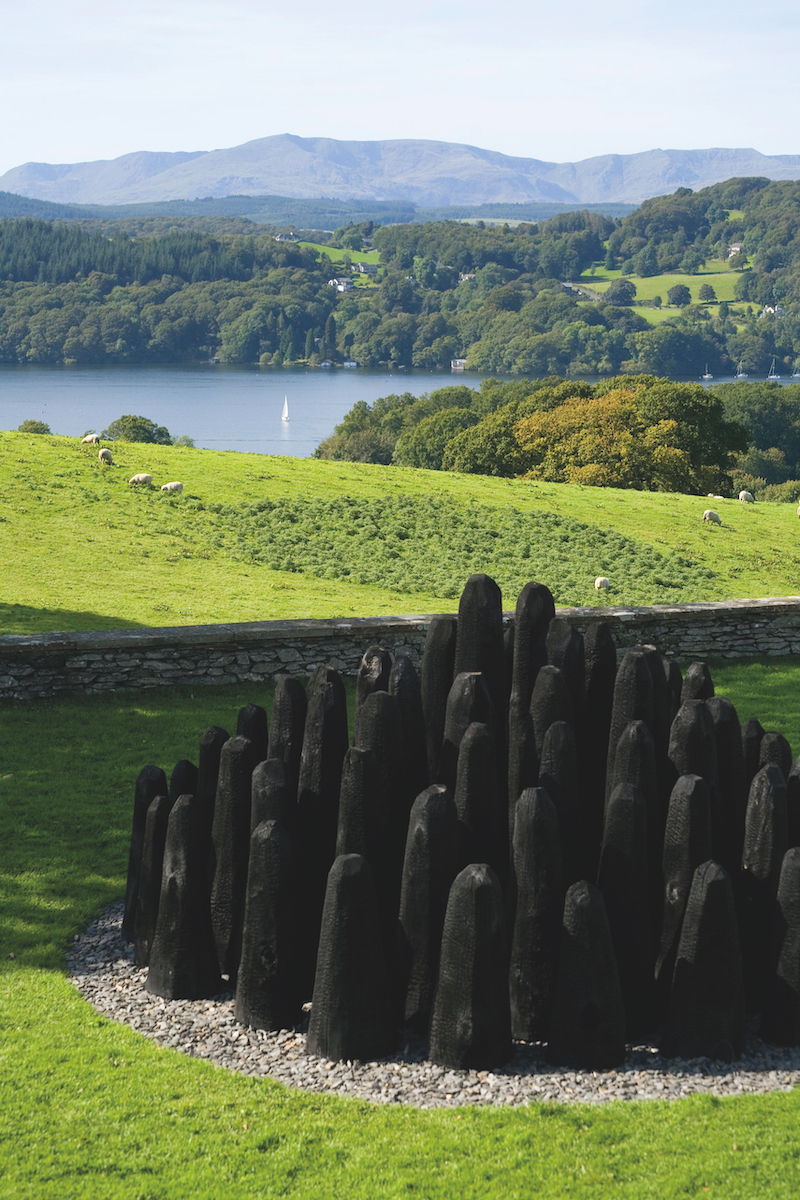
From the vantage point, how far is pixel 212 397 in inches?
5709

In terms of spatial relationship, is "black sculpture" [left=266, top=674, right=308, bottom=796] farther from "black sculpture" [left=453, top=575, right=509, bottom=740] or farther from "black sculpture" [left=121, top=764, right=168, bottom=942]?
"black sculpture" [left=453, top=575, right=509, bottom=740]

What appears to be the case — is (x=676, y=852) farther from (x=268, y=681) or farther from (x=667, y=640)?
(x=667, y=640)

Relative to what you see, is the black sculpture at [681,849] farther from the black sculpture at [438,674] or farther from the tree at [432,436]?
the tree at [432,436]

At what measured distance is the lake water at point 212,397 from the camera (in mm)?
112000

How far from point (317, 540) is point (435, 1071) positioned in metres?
19.1

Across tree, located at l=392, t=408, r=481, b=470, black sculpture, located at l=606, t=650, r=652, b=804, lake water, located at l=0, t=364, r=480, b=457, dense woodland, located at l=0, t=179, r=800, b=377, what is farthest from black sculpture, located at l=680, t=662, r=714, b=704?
dense woodland, located at l=0, t=179, r=800, b=377

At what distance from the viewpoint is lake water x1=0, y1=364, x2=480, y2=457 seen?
112000mm

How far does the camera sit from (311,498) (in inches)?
1089

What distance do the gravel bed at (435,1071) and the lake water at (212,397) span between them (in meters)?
83.1

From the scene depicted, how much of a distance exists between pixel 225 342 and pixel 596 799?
19065 centimetres

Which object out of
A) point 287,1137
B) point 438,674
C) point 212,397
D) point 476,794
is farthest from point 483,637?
point 212,397

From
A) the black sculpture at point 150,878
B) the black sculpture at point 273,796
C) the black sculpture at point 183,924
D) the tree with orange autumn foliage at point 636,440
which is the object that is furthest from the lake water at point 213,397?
the black sculpture at point 273,796

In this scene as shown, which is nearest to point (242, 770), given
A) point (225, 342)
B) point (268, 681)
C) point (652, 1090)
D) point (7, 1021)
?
point (7, 1021)

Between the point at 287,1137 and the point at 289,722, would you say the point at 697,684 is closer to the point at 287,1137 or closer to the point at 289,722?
the point at 289,722
